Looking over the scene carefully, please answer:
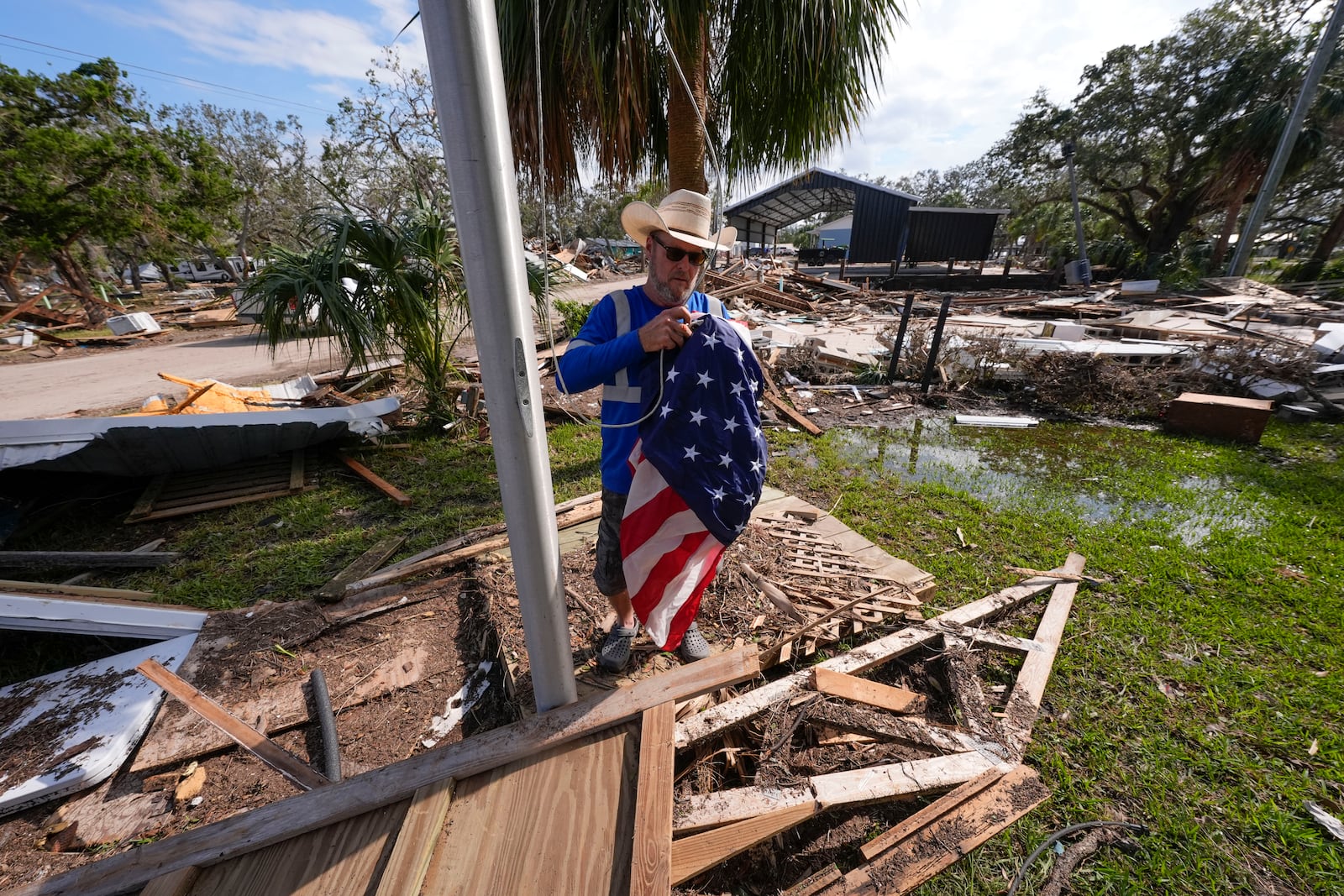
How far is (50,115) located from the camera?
14266 millimetres

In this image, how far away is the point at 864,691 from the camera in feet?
7.89

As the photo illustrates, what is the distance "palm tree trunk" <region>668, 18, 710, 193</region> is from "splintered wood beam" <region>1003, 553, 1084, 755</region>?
380cm

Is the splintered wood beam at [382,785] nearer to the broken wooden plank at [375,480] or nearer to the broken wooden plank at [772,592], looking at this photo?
the broken wooden plank at [772,592]

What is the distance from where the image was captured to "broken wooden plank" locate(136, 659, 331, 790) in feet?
6.97

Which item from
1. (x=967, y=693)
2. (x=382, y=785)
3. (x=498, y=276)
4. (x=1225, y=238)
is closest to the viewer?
(x=498, y=276)

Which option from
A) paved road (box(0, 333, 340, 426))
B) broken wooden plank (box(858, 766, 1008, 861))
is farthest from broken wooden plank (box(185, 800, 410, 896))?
paved road (box(0, 333, 340, 426))

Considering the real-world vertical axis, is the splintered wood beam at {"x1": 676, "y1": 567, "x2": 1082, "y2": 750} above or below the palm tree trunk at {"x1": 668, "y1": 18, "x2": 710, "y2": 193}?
below

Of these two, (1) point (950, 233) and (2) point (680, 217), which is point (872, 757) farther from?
(1) point (950, 233)

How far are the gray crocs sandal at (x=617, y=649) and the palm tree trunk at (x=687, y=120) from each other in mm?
3177

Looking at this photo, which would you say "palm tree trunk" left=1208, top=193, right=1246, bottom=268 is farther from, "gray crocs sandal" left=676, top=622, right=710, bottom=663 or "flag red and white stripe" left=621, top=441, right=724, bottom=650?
"flag red and white stripe" left=621, top=441, right=724, bottom=650

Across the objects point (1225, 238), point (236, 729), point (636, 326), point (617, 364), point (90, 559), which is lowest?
point (236, 729)

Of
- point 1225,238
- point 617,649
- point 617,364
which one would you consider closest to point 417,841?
point 617,649

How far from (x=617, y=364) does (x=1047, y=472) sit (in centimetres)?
558

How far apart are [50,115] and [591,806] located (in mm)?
24240
